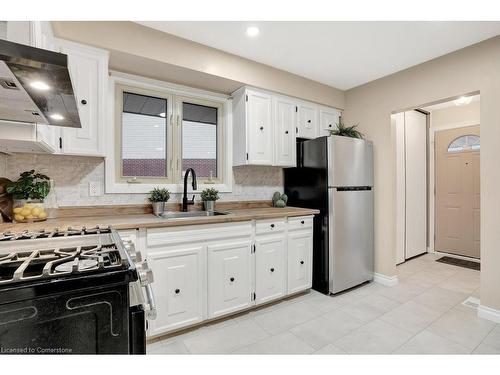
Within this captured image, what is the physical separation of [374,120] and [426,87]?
2.02 ft

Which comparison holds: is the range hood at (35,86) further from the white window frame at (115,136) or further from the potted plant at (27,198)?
the white window frame at (115,136)

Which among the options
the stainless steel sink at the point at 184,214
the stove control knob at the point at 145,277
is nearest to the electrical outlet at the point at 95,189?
the stainless steel sink at the point at 184,214

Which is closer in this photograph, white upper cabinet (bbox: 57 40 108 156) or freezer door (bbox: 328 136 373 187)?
white upper cabinet (bbox: 57 40 108 156)

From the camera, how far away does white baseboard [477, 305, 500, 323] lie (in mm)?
2205

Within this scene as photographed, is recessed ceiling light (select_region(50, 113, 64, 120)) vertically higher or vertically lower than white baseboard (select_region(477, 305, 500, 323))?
higher

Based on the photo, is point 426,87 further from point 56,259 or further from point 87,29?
point 56,259

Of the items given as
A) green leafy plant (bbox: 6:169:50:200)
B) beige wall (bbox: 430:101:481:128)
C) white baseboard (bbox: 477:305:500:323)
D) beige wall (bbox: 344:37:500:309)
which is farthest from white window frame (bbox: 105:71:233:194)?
beige wall (bbox: 430:101:481:128)

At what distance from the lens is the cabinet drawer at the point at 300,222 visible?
103 inches

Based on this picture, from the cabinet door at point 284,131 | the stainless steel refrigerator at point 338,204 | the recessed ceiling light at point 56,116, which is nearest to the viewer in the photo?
the recessed ceiling light at point 56,116

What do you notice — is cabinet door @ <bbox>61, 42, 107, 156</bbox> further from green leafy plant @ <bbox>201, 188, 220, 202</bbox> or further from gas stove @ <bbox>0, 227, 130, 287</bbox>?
green leafy plant @ <bbox>201, 188, 220, 202</bbox>

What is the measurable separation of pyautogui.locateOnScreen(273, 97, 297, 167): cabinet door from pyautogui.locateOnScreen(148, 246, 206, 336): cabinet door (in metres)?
1.44

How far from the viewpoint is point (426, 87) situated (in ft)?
8.92
